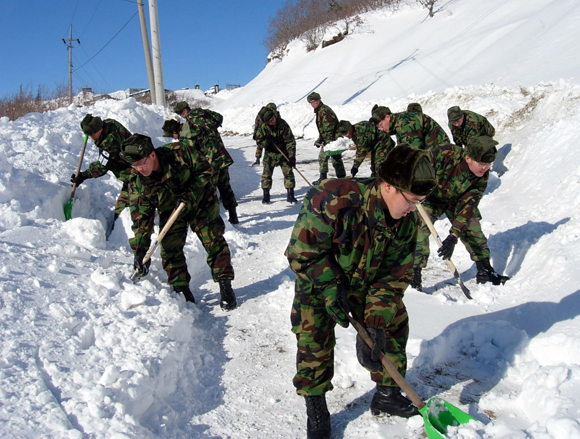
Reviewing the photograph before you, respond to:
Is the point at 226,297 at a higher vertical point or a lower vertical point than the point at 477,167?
lower

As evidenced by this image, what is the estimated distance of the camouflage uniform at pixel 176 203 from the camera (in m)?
3.46

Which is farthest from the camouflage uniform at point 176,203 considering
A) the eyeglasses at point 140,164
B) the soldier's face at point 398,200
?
the soldier's face at point 398,200

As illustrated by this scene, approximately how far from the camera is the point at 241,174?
9875mm

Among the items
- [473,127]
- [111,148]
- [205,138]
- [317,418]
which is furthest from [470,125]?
[317,418]

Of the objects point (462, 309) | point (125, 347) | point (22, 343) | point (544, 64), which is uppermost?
point (544, 64)

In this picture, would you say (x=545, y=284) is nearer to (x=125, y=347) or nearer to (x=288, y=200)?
(x=125, y=347)

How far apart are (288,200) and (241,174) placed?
2777 millimetres

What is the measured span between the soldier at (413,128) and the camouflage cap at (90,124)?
11.8 feet

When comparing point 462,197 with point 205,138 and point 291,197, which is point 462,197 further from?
point 291,197

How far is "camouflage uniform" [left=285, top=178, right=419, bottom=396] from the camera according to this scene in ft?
6.49

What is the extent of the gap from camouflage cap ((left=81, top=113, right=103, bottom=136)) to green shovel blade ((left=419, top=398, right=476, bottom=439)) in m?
4.27

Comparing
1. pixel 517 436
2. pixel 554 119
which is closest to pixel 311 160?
pixel 554 119

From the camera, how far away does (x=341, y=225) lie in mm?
1973

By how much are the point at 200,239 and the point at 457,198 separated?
235cm
